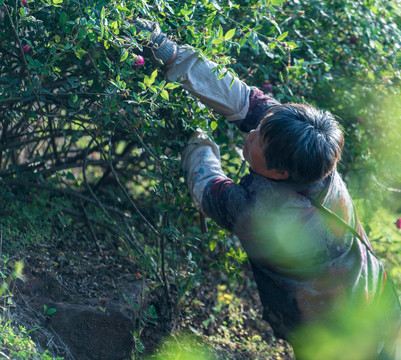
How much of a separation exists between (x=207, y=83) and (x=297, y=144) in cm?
63

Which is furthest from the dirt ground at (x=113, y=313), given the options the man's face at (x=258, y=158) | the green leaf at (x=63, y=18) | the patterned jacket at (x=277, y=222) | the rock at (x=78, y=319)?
the green leaf at (x=63, y=18)

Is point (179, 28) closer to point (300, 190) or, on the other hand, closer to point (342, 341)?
point (300, 190)

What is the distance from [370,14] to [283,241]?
7.46 feet

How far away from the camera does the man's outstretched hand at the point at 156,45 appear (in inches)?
91.7

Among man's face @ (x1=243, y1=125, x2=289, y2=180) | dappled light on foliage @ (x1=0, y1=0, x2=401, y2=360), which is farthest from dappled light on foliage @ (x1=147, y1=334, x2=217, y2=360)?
man's face @ (x1=243, y1=125, x2=289, y2=180)

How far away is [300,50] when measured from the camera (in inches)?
138

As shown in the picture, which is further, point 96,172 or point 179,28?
Answer: point 96,172

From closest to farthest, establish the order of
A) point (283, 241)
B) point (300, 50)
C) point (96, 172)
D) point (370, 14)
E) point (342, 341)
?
1. point (283, 241)
2. point (342, 341)
3. point (300, 50)
4. point (370, 14)
5. point (96, 172)

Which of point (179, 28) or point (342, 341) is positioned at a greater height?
point (179, 28)

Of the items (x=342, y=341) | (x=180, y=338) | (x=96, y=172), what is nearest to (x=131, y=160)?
(x=96, y=172)

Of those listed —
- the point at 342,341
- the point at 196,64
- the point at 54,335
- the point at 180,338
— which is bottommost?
the point at 180,338

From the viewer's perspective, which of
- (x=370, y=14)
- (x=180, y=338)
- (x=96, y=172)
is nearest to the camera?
(x=180, y=338)

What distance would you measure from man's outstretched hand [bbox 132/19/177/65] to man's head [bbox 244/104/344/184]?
558 millimetres

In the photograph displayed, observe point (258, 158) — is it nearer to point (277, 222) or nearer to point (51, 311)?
point (277, 222)
